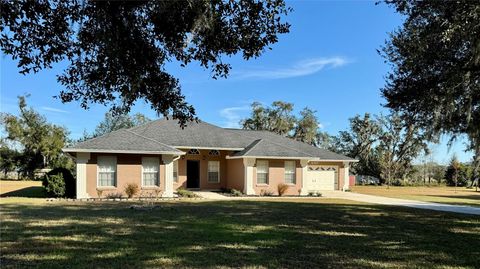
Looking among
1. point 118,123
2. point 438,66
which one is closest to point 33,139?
point 118,123

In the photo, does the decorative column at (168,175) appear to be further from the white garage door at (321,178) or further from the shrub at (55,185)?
the white garage door at (321,178)

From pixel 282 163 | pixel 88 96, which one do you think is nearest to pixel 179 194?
pixel 282 163

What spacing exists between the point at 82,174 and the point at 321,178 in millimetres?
18272

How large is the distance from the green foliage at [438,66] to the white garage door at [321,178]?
17538mm

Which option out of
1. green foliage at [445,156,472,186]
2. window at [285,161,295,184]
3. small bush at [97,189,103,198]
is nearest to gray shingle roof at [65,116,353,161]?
window at [285,161,295,184]

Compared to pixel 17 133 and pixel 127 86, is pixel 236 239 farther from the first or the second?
pixel 17 133

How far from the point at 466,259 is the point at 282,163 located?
19.6 metres

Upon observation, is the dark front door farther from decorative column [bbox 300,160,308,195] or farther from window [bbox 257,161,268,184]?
decorative column [bbox 300,160,308,195]

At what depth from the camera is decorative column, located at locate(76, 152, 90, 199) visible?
22172 millimetres

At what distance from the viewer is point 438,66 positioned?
465 inches

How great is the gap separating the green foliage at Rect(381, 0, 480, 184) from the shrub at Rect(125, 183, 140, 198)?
46.0ft

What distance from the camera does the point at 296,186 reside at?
27750 mm

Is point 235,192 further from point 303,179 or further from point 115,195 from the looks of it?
point 115,195

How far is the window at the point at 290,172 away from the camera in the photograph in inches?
1094
